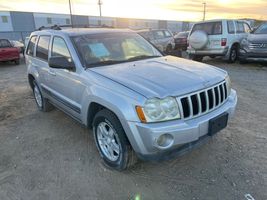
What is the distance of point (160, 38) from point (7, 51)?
8684mm

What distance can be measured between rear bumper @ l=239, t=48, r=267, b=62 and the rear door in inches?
469

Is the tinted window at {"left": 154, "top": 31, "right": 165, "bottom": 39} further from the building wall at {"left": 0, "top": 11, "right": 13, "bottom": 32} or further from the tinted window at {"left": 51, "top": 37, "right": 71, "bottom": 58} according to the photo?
the building wall at {"left": 0, "top": 11, "right": 13, "bottom": 32}

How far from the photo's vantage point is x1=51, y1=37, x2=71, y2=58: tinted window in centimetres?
375

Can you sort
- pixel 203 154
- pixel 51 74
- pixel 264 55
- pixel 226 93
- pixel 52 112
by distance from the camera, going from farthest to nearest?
pixel 264 55 < pixel 52 112 < pixel 51 74 < pixel 203 154 < pixel 226 93

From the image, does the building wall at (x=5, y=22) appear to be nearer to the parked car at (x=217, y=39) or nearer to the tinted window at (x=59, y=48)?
the parked car at (x=217, y=39)

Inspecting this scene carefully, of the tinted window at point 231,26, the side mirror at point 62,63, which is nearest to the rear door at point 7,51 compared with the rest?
the tinted window at point 231,26

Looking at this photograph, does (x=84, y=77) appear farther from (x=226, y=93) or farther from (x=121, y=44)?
(x=226, y=93)

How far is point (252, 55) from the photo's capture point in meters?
9.83

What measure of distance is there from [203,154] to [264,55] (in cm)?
764

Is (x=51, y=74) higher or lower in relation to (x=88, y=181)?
higher

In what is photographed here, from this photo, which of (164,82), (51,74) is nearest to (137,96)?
(164,82)

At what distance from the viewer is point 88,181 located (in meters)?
3.03

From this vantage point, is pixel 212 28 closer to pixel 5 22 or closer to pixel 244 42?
pixel 244 42

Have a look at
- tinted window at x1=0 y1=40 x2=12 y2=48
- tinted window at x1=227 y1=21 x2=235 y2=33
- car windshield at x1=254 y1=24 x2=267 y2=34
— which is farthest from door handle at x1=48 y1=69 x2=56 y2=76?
tinted window at x1=0 y1=40 x2=12 y2=48
